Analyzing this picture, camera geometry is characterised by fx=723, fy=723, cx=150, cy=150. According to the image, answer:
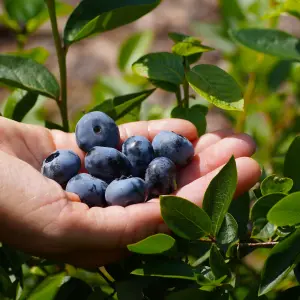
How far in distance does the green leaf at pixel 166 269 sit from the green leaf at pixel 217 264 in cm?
4

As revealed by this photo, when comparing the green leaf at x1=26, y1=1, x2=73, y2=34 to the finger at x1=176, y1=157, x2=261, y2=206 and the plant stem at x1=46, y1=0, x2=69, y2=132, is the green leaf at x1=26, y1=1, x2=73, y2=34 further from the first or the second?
the finger at x1=176, y1=157, x2=261, y2=206

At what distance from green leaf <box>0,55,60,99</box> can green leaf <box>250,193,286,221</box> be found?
0.53 metres

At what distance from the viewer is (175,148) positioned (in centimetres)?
129

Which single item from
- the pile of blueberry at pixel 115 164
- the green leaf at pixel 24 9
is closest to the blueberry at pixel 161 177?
the pile of blueberry at pixel 115 164

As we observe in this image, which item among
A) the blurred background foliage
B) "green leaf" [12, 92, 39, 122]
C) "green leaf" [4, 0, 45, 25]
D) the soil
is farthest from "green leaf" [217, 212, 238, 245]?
the soil

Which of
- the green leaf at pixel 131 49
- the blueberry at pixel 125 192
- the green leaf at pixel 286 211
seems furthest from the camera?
the green leaf at pixel 131 49

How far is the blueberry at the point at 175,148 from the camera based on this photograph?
50.9 inches

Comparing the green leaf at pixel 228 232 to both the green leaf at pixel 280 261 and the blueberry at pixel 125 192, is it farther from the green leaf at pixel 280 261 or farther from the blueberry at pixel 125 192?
the blueberry at pixel 125 192

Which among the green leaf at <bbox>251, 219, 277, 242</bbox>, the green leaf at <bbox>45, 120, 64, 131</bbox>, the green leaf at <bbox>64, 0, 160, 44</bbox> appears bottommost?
the green leaf at <bbox>45, 120, 64, 131</bbox>

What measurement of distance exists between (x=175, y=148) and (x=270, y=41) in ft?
1.13

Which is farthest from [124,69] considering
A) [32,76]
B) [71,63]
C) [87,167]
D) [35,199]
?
[71,63]

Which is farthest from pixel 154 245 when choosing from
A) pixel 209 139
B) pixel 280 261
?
pixel 209 139

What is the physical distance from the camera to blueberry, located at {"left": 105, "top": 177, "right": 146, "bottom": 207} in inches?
47.0

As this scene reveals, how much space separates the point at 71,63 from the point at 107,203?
93.3 inches
